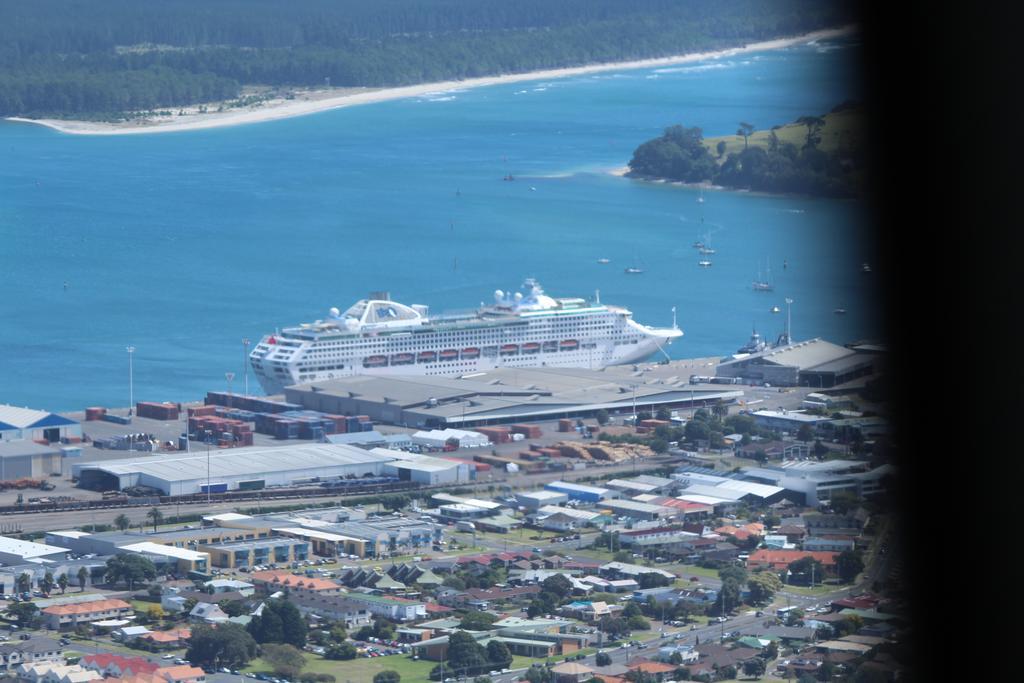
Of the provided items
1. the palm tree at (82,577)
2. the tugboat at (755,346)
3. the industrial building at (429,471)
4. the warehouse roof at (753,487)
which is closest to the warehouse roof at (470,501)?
the industrial building at (429,471)

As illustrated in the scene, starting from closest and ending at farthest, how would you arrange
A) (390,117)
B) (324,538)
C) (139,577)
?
(139,577) < (324,538) < (390,117)

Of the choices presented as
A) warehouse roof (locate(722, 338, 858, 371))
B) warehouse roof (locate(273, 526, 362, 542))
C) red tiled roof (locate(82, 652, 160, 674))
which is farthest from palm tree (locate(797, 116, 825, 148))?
red tiled roof (locate(82, 652, 160, 674))

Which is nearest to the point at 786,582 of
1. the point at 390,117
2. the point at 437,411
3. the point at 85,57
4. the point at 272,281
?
the point at 437,411

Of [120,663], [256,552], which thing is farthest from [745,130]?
[120,663]

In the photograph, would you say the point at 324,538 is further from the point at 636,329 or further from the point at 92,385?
the point at 636,329

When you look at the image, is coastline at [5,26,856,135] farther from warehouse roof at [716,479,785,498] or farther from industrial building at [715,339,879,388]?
warehouse roof at [716,479,785,498]

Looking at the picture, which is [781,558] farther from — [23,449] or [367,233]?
[367,233]

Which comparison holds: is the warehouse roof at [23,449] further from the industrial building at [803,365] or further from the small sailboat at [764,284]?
the small sailboat at [764,284]
